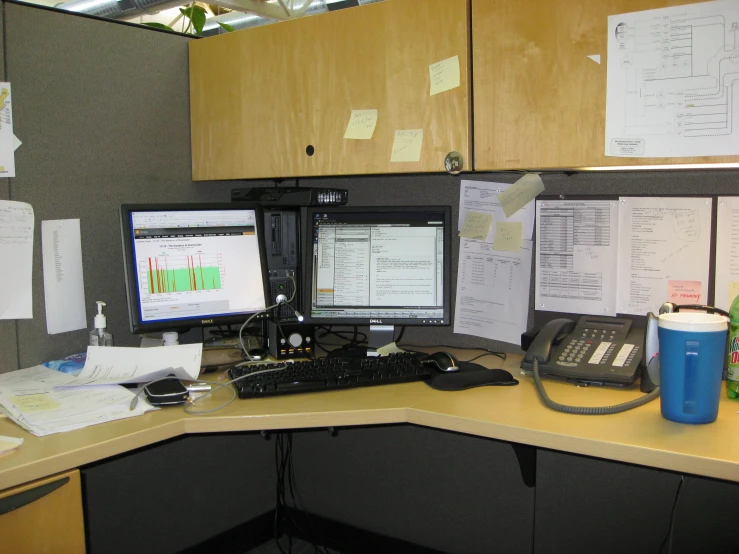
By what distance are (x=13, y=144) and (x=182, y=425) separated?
0.76 metres

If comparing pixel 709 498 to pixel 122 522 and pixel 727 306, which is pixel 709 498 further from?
pixel 122 522

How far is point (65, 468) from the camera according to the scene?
1.05 metres

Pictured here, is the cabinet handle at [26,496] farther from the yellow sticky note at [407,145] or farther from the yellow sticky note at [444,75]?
the yellow sticky note at [444,75]

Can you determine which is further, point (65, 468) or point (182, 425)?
point (182, 425)

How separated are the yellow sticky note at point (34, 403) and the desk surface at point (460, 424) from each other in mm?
37

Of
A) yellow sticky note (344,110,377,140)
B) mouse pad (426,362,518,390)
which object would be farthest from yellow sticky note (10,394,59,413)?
yellow sticky note (344,110,377,140)

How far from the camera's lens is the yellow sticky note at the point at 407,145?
1.48 m

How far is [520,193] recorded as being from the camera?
163cm

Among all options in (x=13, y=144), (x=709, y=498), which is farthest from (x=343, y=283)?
(x=709, y=498)

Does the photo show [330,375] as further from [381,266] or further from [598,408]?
[598,408]

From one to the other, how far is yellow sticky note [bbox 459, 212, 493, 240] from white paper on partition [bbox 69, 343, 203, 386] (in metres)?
0.73

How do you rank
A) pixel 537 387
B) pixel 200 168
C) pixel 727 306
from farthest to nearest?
pixel 200 168
pixel 727 306
pixel 537 387

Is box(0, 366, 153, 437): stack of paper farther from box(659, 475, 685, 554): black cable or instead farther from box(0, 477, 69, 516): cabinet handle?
box(659, 475, 685, 554): black cable

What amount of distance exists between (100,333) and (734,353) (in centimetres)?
133
